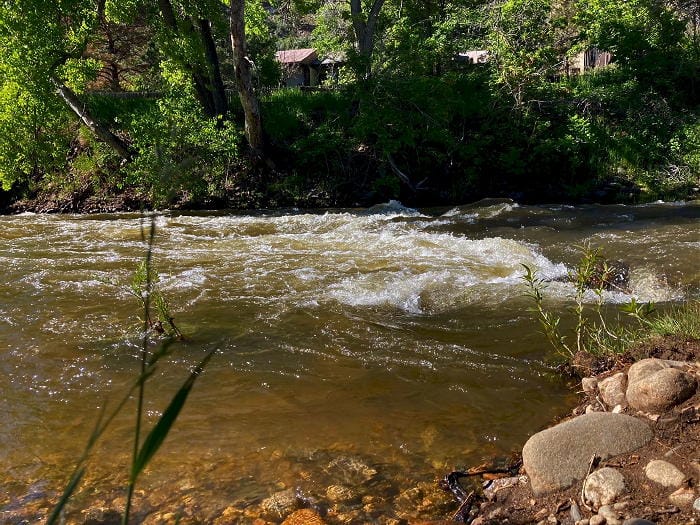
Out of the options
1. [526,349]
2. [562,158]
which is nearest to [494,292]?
[526,349]

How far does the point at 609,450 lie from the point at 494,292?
3904 millimetres

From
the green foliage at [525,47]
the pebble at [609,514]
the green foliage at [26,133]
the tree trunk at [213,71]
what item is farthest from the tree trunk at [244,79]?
the pebble at [609,514]

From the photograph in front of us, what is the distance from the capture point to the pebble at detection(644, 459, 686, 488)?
285cm

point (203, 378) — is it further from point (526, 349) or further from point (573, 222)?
point (573, 222)

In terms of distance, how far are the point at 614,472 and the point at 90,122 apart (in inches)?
617

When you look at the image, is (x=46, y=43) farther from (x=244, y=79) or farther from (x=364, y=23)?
(x=364, y=23)

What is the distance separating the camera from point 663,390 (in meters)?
3.49

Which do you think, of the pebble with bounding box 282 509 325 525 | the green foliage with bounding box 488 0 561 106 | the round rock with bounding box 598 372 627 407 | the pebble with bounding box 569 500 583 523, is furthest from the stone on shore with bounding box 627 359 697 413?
the green foliage with bounding box 488 0 561 106

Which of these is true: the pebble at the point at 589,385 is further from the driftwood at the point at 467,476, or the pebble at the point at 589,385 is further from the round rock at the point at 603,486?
the round rock at the point at 603,486

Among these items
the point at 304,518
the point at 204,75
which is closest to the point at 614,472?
the point at 304,518

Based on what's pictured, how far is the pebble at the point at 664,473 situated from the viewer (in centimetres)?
285

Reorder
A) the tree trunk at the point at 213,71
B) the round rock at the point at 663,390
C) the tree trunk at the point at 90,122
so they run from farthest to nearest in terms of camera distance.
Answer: the tree trunk at the point at 213,71, the tree trunk at the point at 90,122, the round rock at the point at 663,390

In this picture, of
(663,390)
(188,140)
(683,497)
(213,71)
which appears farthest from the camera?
(213,71)

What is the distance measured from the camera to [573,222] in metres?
11.4
